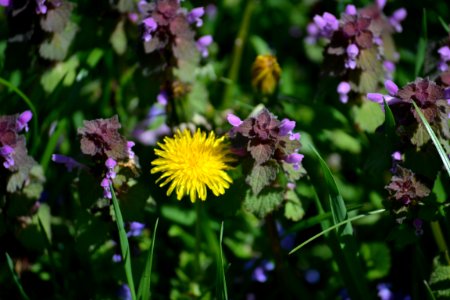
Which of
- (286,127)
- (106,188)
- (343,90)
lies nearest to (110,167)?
(106,188)

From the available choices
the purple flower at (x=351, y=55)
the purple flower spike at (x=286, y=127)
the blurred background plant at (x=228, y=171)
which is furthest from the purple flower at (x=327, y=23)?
the purple flower spike at (x=286, y=127)

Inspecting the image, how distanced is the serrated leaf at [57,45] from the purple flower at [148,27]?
532 mm

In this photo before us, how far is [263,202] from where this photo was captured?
104 inches

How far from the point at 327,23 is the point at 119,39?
3.76 feet

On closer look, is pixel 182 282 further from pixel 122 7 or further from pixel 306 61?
pixel 306 61

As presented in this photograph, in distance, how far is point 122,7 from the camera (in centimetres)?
332

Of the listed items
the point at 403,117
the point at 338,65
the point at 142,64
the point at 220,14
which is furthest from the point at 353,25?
the point at 220,14

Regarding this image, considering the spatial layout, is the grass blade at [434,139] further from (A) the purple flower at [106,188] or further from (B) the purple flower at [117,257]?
(B) the purple flower at [117,257]

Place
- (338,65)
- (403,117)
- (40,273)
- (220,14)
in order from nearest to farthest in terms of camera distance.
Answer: (403,117)
(338,65)
(40,273)
(220,14)

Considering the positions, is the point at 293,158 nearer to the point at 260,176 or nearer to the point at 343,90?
the point at 260,176

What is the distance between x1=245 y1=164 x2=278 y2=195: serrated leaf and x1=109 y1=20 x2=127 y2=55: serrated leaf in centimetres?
132

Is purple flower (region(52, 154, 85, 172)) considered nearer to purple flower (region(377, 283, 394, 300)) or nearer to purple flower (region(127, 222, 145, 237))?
purple flower (region(127, 222, 145, 237))

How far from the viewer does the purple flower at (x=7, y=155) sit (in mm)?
2543

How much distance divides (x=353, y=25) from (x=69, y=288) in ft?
5.96
